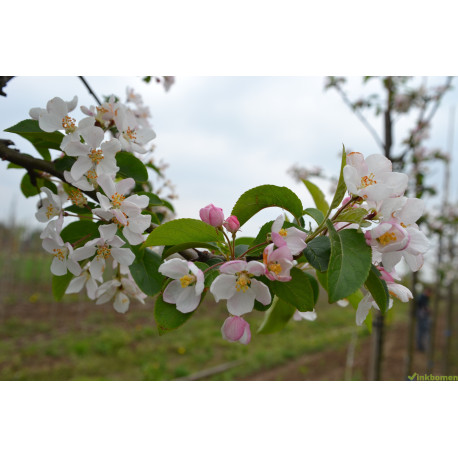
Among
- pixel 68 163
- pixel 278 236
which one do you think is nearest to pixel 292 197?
pixel 278 236

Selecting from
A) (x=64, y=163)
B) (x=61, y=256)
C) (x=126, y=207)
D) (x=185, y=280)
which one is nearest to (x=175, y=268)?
(x=185, y=280)

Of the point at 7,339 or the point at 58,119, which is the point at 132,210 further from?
the point at 7,339

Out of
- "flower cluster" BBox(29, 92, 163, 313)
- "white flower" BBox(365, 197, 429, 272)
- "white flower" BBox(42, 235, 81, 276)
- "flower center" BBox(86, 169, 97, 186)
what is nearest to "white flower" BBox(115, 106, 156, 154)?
"flower cluster" BBox(29, 92, 163, 313)

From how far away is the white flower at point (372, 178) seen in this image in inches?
19.6

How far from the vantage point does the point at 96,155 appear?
2.06 feet

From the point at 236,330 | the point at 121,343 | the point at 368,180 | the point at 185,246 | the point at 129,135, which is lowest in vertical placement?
the point at 121,343

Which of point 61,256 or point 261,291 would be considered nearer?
point 261,291

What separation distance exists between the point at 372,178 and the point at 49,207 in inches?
20.1

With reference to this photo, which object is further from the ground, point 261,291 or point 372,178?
point 372,178

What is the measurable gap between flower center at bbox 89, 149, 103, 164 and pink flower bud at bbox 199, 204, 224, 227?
0.20m

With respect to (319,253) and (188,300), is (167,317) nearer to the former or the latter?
(188,300)

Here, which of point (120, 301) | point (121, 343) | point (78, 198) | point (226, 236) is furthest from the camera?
point (121, 343)

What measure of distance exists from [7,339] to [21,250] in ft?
10.9

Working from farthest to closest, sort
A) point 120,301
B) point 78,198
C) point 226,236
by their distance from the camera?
1. point 120,301
2. point 78,198
3. point 226,236
